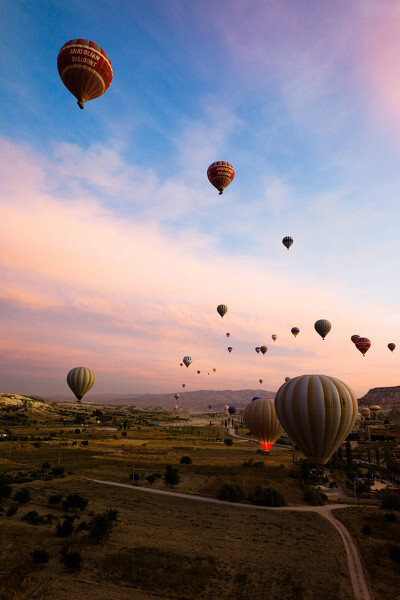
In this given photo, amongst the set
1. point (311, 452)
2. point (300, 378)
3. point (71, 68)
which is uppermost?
point (71, 68)

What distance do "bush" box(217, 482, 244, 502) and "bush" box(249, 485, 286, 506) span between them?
5.20ft

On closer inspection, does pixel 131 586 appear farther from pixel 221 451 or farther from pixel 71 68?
pixel 221 451

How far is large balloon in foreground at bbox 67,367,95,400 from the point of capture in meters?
63.4

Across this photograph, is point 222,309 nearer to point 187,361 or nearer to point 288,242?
point 288,242

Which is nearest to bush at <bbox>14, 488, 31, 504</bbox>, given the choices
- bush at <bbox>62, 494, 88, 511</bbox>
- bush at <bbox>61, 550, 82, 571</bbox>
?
bush at <bbox>62, 494, 88, 511</bbox>

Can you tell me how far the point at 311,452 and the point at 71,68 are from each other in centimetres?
4113

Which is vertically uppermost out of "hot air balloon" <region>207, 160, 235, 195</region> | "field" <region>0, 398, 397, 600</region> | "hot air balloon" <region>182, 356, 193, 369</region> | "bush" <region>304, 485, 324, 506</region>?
"hot air balloon" <region>207, 160, 235, 195</region>

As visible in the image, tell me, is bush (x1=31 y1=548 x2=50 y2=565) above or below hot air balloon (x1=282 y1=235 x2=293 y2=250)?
below

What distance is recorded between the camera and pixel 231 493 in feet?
144

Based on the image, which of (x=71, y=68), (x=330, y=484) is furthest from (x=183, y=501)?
(x=71, y=68)

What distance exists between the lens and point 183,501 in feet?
136

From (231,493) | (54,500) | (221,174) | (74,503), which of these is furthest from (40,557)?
(221,174)

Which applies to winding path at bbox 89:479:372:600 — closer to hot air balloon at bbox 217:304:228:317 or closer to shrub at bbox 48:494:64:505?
shrub at bbox 48:494:64:505

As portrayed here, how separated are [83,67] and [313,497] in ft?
187
